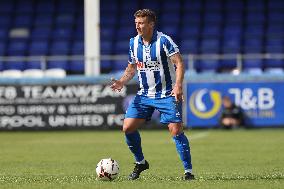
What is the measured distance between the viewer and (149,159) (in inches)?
537

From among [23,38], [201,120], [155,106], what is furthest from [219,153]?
[23,38]

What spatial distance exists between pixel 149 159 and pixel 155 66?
386 centimetres

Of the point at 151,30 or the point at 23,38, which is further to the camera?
the point at 23,38

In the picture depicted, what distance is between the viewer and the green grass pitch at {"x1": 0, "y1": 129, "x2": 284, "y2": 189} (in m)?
9.61

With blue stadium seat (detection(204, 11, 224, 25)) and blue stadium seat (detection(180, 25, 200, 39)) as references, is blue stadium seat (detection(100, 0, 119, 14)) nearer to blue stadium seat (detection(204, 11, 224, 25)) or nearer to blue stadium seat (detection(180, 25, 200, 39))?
blue stadium seat (detection(180, 25, 200, 39))

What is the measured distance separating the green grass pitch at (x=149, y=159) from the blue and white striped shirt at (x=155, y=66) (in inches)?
43.3

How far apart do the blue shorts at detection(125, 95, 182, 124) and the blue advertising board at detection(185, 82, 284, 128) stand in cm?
1236

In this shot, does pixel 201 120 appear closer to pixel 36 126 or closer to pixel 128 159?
pixel 36 126

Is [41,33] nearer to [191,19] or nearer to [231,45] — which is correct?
[191,19]

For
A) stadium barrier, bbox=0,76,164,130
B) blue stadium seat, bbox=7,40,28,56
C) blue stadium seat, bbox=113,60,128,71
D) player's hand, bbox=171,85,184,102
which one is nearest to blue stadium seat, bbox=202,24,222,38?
blue stadium seat, bbox=113,60,128,71

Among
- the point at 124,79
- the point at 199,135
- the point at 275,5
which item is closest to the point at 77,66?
the point at 199,135

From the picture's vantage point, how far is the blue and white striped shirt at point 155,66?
32.7ft

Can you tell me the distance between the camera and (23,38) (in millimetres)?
29297

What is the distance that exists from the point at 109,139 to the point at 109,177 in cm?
916
